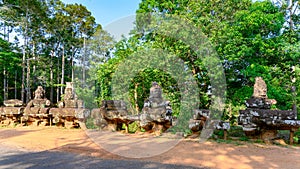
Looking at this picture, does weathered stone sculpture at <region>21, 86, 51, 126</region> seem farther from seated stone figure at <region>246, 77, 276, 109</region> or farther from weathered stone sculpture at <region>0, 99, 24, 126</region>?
seated stone figure at <region>246, 77, 276, 109</region>

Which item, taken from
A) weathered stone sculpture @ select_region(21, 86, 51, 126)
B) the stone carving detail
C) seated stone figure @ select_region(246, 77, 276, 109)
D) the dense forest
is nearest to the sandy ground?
the stone carving detail

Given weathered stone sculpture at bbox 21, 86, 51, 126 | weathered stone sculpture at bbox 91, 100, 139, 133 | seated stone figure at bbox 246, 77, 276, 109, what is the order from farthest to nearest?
weathered stone sculpture at bbox 21, 86, 51, 126 → weathered stone sculpture at bbox 91, 100, 139, 133 → seated stone figure at bbox 246, 77, 276, 109

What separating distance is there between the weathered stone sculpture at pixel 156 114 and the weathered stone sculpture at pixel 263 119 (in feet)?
6.66

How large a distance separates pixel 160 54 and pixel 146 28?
218cm

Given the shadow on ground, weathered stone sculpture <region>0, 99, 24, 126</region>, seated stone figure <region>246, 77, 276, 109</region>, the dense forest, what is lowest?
the shadow on ground

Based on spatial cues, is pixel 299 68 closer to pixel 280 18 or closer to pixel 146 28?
pixel 280 18

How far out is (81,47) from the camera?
2878cm

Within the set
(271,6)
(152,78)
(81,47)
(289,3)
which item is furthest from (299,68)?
(81,47)

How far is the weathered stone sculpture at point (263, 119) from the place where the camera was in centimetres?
597

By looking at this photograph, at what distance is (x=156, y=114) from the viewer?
22.6 ft

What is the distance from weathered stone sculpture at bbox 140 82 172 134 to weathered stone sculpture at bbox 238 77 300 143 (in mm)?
2029

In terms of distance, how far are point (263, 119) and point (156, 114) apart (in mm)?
2812

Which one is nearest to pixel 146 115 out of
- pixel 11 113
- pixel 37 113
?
pixel 37 113

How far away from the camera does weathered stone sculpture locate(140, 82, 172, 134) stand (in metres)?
6.88
